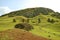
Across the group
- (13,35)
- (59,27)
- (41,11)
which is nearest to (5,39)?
(13,35)

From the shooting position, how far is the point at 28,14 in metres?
111

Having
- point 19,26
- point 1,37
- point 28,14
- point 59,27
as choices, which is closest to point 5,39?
point 1,37

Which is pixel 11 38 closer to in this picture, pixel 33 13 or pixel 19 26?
pixel 19 26

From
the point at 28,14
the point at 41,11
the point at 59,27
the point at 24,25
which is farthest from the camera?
the point at 41,11

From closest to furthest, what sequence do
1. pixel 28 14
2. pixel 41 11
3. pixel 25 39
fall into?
1. pixel 25 39
2. pixel 28 14
3. pixel 41 11

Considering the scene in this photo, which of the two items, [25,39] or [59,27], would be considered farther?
[59,27]

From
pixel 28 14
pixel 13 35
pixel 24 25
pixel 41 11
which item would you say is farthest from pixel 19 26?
pixel 41 11

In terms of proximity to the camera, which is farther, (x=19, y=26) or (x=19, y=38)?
(x=19, y=26)

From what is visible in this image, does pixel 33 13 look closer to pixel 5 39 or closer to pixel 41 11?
pixel 41 11

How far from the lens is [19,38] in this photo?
109 feet

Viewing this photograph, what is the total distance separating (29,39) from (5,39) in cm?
512

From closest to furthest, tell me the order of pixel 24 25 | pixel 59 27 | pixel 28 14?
1. pixel 24 25
2. pixel 59 27
3. pixel 28 14

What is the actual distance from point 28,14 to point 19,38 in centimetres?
7828

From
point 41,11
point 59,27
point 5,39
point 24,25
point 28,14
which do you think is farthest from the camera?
point 41,11
